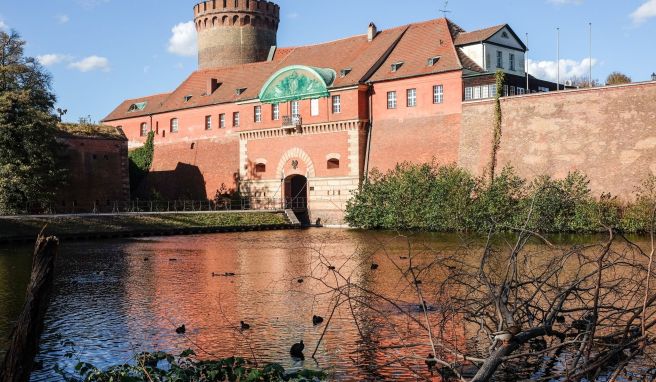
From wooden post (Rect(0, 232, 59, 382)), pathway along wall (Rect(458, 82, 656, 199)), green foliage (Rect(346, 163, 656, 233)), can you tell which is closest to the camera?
wooden post (Rect(0, 232, 59, 382))

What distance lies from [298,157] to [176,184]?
12069 mm

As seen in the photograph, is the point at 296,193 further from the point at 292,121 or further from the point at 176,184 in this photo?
the point at 176,184

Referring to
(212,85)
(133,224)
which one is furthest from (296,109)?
(133,224)

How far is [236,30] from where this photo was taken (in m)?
54.6

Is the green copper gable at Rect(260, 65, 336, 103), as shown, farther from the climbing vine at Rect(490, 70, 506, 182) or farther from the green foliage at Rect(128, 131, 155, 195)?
the green foliage at Rect(128, 131, 155, 195)

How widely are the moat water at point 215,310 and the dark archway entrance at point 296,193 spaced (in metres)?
16.9

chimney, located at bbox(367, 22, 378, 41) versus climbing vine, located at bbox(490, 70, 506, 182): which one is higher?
chimney, located at bbox(367, 22, 378, 41)

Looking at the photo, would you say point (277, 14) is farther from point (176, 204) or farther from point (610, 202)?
point (610, 202)

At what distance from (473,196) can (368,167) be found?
7.14 meters

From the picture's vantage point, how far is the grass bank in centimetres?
3322

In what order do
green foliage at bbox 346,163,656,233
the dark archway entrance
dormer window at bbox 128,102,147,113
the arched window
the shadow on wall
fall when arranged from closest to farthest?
green foliage at bbox 346,163,656,233
the arched window
the dark archway entrance
the shadow on wall
dormer window at bbox 128,102,147,113

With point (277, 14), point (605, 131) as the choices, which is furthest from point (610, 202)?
point (277, 14)

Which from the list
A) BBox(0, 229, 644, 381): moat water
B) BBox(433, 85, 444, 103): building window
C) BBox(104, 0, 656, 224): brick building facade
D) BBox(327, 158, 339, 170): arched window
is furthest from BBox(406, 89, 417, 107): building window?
BBox(0, 229, 644, 381): moat water

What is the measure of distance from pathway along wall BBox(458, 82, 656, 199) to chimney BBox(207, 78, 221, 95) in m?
20.0
